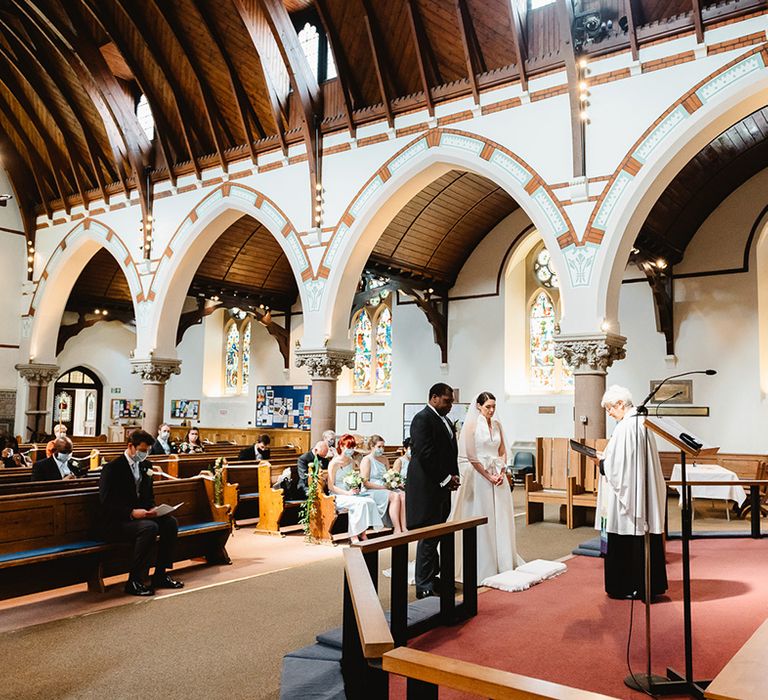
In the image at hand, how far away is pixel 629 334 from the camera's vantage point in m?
14.3

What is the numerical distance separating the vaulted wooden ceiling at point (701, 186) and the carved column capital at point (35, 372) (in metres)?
13.6

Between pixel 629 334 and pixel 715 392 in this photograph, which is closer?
pixel 715 392

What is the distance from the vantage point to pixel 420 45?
33.5 ft

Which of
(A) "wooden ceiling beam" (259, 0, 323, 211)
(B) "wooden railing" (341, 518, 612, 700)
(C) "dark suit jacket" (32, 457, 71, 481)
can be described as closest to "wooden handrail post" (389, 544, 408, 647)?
(B) "wooden railing" (341, 518, 612, 700)

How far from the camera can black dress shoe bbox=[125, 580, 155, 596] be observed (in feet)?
19.0

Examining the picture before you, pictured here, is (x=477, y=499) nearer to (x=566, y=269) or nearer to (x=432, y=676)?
(x=432, y=676)

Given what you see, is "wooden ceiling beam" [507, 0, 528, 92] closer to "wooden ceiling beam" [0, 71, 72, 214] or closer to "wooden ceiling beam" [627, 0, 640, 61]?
"wooden ceiling beam" [627, 0, 640, 61]

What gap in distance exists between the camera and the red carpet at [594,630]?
3.57 m

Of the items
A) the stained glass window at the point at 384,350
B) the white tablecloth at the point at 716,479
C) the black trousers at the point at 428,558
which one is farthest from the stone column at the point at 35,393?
the black trousers at the point at 428,558

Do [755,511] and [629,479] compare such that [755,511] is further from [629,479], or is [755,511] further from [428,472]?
[428,472]

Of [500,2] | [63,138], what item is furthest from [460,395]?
[63,138]

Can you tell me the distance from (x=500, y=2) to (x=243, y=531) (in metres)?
7.83

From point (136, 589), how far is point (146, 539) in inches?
15.7

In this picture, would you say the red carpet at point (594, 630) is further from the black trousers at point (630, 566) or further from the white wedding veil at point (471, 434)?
the white wedding veil at point (471, 434)
